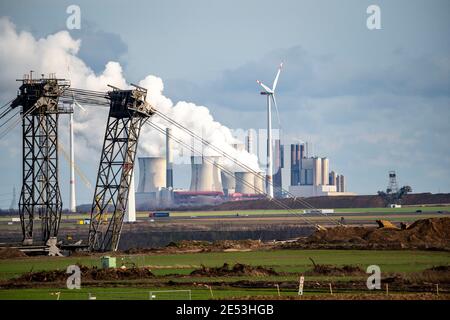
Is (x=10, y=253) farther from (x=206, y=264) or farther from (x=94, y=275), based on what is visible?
(x=94, y=275)

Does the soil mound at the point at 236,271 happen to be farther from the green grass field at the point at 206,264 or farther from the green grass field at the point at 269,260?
the green grass field at the point at 269,260

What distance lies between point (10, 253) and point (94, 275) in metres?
31.7

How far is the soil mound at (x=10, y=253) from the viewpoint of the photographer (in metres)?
104

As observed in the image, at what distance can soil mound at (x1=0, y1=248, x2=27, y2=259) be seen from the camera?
104375mm

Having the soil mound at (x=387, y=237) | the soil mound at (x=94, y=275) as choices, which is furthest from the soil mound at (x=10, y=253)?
the soil mound at (x=387, y=237)

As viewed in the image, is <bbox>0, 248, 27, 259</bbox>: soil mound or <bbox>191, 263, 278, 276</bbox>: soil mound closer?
<bbox>191, 263, 278, 276</bbox>: soil mound

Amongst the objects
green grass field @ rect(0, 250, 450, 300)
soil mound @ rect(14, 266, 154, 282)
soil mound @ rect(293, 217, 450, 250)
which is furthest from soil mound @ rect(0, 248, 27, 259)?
soil mound @ rect(293, 217, 450, 250)

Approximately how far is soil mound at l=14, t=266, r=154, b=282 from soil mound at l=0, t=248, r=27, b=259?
28584 millimetres

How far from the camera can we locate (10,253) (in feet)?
346

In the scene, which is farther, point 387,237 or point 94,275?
point 387,237

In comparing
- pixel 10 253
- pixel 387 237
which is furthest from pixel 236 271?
pixel 387 237

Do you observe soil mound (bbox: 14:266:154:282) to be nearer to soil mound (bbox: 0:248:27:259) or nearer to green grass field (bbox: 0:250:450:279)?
green grass field (bbox: 0:250:450:279)

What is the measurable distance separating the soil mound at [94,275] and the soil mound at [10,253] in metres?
28.6
